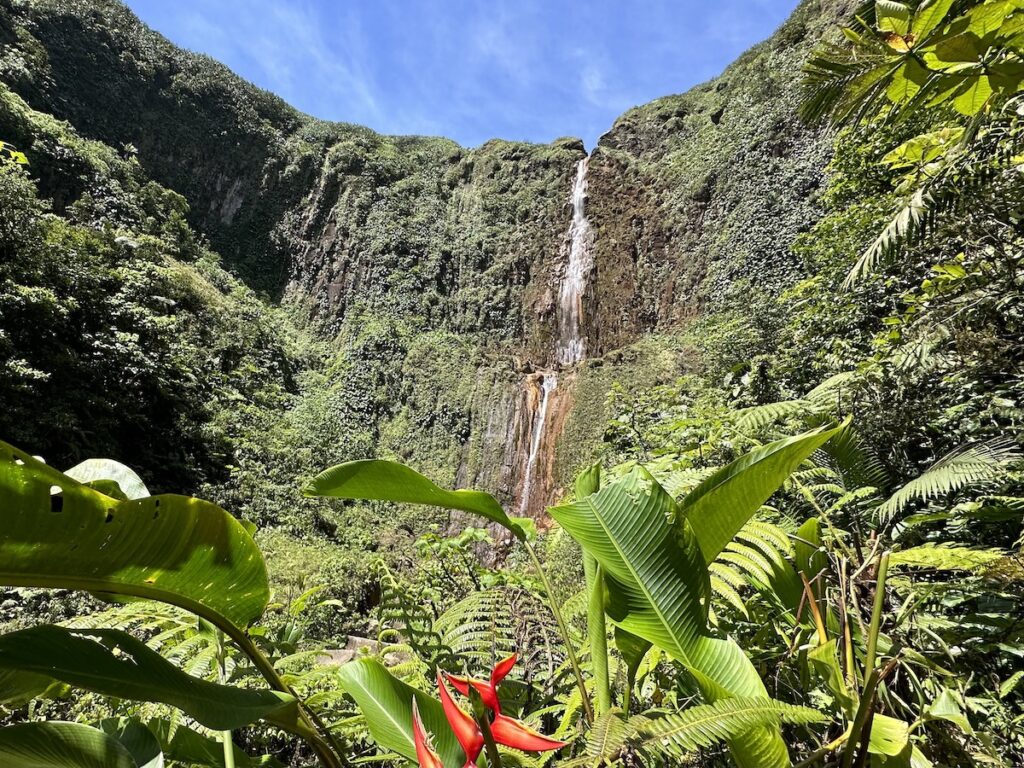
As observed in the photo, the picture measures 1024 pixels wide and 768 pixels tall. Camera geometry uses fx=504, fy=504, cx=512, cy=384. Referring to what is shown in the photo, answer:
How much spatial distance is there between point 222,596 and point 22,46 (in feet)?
77.8

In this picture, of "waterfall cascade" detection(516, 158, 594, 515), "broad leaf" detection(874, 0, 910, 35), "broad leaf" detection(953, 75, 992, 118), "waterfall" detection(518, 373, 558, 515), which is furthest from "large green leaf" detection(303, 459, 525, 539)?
A: "waterfall" detection(518, 373, 558, 515)

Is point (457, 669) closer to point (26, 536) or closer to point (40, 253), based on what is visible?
point (26, 536)

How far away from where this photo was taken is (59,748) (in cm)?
65

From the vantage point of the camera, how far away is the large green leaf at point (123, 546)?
0.50m

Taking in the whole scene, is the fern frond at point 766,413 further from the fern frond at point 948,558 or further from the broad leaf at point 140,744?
the broad leaf at point 140,744

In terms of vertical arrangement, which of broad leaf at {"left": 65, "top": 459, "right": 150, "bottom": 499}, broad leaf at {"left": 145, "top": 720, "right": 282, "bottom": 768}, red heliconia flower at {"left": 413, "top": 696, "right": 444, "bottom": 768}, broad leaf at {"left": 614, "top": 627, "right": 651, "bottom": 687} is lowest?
broad leaf at {"left": 145, "top": 720, "right": 282, "bottom": 768}

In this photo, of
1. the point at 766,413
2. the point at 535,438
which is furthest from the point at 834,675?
the point at 535,438

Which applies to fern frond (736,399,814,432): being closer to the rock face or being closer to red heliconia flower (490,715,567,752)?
red heliconia flower (490,715,567,752)

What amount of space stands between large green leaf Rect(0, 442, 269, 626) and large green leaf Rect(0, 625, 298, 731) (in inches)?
2.9

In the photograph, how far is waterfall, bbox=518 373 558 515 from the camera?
12625 mm

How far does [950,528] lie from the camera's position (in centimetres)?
184

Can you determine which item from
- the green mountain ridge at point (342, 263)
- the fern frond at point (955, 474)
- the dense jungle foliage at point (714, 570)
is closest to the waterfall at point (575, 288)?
the green mountain ridge at point (342, 263)

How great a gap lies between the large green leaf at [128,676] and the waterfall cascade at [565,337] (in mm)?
11719

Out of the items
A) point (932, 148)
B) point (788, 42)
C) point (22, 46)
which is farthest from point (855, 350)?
point (22, 46)
